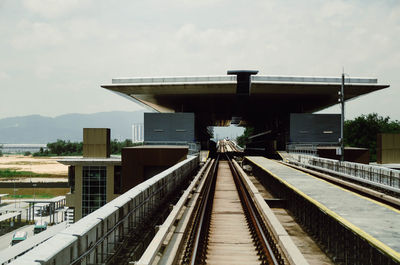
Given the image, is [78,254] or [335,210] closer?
[78,254]

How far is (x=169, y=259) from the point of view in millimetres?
6926

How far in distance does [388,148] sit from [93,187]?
129 feet

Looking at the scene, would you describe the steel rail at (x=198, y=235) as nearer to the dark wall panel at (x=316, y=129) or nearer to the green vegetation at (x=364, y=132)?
the dark wall panel at (x=316, y=129)

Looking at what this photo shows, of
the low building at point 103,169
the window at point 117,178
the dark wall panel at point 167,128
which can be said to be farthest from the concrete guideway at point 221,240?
the dark wall panel at point 167,128

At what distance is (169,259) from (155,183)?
4.30m

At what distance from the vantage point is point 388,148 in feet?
129

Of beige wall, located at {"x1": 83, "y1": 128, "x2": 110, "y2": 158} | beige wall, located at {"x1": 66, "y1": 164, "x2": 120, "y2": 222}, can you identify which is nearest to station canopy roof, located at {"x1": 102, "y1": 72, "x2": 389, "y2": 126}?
beige wall, located at {"x1": 83, "y1": 128, "x2": 110, "y2": 158}

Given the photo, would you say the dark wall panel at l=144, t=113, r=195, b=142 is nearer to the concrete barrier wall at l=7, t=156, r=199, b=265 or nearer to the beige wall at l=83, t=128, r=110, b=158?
the beige wall at l=83, t=128, r=110, b=158

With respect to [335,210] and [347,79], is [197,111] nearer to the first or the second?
[347,79]

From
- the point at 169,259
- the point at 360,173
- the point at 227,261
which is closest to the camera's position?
the point at 169,259

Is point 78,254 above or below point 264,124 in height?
below

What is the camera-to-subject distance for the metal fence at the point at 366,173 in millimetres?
15691

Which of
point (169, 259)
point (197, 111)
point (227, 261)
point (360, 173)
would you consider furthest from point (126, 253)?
point (197, 111)

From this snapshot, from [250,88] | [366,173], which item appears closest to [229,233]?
[366,173]
